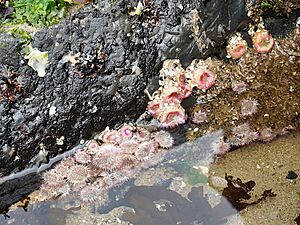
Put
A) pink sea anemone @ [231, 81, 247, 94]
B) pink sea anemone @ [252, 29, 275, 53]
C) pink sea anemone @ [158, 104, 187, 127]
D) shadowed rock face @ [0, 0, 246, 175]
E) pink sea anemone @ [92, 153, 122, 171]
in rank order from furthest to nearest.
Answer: pink sea anemone @ [252, 29, 275, 53] → pink sea anemone @ [231, 81, 247, 94] → pink sea anemone @ [158, 104, 187, 127] → pink sea anemone @ [92, 153, 122, 171] → shadowed rock face @ [0, 0, 246, 175]

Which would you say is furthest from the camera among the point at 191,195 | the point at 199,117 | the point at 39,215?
the point at 199,117

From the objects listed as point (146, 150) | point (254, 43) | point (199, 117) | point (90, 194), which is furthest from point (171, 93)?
point (90, 194)

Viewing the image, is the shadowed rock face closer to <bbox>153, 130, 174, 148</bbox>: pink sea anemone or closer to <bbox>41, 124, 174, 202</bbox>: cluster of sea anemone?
<bbox>41, 124, 174, 202</bbox>: cluster of sea anemone

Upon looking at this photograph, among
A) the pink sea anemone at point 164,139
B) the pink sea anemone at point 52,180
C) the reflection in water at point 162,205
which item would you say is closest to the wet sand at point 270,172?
the reflection in water at point 162,205

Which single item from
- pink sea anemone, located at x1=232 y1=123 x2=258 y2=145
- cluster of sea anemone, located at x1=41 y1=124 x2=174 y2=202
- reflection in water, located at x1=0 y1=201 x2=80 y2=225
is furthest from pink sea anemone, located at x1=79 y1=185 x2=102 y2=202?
pink sea anemone, located at x1=232 y1=123 x2=258 y2=145

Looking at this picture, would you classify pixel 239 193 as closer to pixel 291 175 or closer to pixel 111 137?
pixel 291 175

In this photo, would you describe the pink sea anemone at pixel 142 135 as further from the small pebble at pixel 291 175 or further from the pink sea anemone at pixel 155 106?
the small pebble at pixel 291 175

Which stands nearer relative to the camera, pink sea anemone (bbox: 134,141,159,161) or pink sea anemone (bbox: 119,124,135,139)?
pink sea anemone (bbox: 134,141,159,161)
